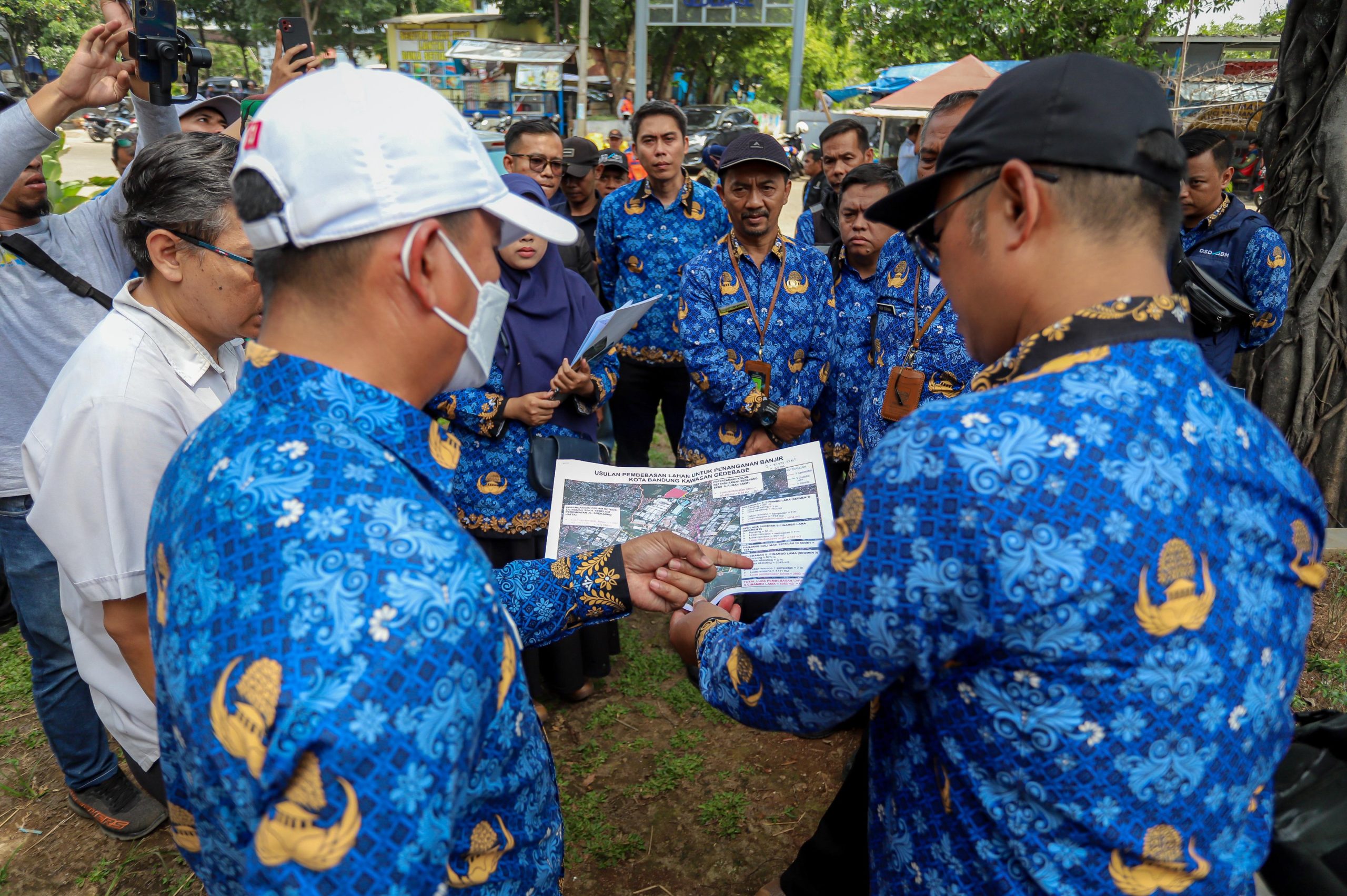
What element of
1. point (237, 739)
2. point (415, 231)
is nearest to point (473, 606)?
point (237, 739)

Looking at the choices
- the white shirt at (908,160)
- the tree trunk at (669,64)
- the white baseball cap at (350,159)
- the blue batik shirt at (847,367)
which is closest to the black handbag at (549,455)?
the blue batik shirt at (847,367)

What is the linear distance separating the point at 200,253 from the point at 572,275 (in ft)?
5.95

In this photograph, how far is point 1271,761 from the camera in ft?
3.91

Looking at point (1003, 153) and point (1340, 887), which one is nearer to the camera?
point (1003, 153)

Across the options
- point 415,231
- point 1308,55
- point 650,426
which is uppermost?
point 1308,55

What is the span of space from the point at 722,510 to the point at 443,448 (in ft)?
3.00

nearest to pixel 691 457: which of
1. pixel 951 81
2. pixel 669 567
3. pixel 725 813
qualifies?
pixel 725 813

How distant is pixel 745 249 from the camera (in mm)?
3879

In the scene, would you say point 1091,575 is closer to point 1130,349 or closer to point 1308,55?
point 1130,349

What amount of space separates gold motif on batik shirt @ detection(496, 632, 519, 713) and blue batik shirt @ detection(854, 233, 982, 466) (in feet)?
7.50

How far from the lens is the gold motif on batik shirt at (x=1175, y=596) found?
101 centimetres

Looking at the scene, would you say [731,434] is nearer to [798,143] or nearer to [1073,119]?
[1073,119]

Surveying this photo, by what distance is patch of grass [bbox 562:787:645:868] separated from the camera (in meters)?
2.91

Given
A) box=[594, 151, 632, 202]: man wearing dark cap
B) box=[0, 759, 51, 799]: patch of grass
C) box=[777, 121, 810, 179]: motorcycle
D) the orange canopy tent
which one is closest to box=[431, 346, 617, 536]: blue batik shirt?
box=[0, 759, 51, 799]: patch of grass
